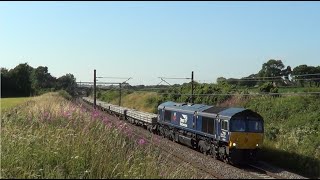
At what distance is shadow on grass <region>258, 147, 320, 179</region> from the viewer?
1949cm

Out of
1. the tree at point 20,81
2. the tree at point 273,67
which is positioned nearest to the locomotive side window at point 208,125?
the tree at point 20,81

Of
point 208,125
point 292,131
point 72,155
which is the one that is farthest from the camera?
point 292,131

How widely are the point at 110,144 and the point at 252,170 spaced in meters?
10.8

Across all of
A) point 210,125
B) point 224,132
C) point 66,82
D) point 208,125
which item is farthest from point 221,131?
point 66,82

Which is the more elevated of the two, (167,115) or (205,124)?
(205,124)

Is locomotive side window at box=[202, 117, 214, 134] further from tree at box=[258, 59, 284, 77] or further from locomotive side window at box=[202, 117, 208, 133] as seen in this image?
tree at box=[258, 59, 284, 77]

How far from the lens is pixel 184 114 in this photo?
29609 mm

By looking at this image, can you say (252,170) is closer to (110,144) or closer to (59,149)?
(110,144)

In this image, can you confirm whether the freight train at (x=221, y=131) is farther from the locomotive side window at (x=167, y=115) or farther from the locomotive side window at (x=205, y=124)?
the locomotive side window at (x=167, y=115)

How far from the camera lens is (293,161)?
21.1 m

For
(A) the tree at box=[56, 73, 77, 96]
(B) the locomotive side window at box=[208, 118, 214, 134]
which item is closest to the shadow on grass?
(B) the locomotive side window at box=[208, 118, 214, 134]

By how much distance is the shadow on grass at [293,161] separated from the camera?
767 inches

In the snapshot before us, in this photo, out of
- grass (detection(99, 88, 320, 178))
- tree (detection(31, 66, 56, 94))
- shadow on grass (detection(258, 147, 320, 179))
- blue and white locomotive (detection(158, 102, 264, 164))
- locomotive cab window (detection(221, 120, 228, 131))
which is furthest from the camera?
tree (detection(31, 66, 56, 94))

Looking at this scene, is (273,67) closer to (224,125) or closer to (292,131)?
(292,131)
